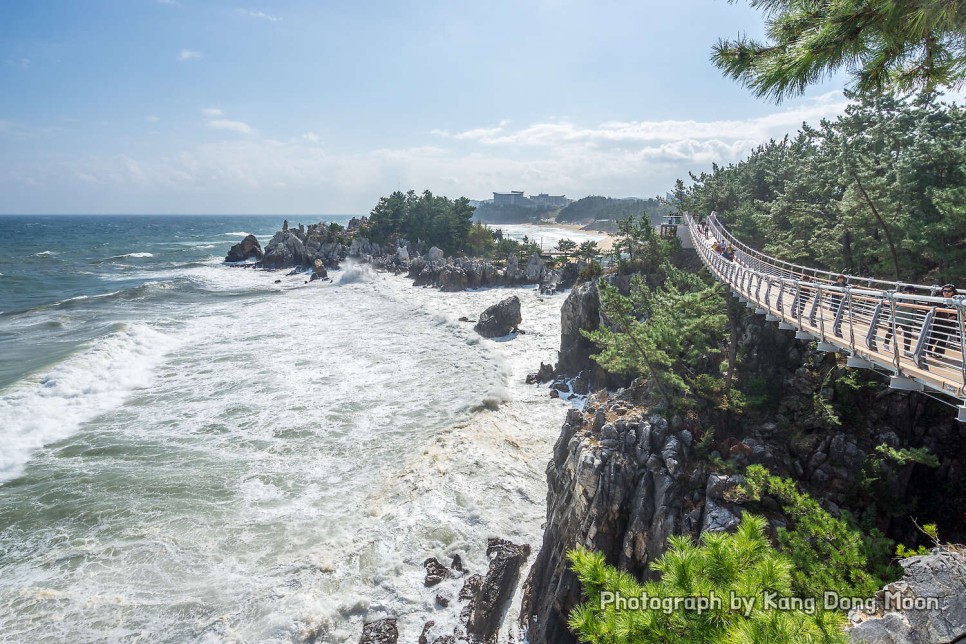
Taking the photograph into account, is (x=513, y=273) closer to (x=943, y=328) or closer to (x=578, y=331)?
(x=578, y=331)

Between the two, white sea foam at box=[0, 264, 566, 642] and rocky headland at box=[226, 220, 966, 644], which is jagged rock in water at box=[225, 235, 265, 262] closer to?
white sea foam at box=[0, 264, 566, 642]

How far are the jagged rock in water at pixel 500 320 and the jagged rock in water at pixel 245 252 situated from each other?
200ft

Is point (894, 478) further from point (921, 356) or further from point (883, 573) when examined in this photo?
point (921, 356)

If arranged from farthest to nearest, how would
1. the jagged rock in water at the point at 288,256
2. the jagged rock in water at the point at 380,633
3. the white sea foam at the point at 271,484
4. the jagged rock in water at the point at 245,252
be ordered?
the jagged rock in water at the point at 245,252 < the jagged rock in water at the point at 288,256 < the white sea foam at the point at 271,484 < the jagged rock in water at the point at 380,633

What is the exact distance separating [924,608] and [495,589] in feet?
28.5

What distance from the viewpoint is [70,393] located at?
2244cm

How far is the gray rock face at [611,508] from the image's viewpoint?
34.9 feet

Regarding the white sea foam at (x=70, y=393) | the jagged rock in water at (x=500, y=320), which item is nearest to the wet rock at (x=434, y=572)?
the white sea foam at (x=70, y=393)

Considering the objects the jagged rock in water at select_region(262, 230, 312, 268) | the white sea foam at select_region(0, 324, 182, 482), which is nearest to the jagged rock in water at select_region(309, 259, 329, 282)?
the jagged rock in water at select_region(262, 230, 312, 268)

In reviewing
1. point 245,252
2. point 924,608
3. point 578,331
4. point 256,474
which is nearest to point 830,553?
point 924,608

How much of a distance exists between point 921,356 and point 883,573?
3.74 m

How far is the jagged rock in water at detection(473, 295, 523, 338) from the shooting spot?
34.4m

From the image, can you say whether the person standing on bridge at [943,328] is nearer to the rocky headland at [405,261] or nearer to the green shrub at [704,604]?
the green shrub at [704,604]

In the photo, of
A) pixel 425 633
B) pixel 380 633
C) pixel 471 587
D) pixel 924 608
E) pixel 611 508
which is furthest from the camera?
pixel 471 587
